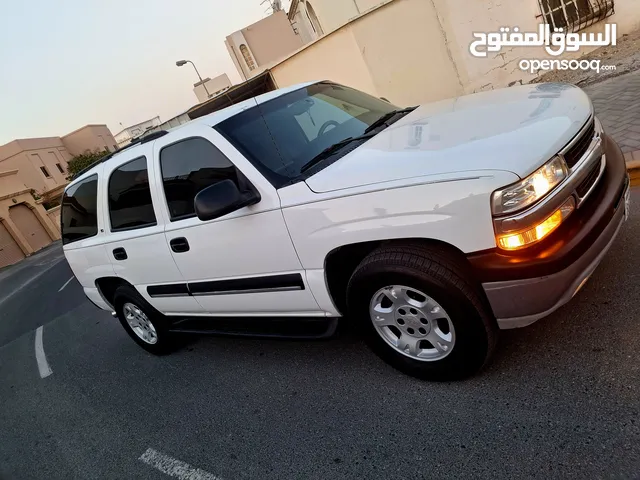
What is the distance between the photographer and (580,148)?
7.84ft

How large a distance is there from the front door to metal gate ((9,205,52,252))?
31398 mm

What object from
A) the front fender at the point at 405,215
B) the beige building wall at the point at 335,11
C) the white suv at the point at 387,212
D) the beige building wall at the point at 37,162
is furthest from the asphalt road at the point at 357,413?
the beige building wall at the point at 37,162

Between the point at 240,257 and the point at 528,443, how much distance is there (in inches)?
79.2

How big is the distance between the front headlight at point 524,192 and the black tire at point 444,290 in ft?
1.29

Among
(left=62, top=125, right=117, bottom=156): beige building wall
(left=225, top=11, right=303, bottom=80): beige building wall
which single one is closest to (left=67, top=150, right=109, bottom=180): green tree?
(left=62, top=125, right=117, bottom=156): beige building wall

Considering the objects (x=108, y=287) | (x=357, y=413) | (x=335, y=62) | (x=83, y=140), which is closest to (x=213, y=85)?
(x=83, y=140)

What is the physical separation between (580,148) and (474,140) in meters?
0.62

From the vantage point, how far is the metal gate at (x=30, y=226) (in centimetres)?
2898

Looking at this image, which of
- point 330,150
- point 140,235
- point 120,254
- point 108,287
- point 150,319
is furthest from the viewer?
point 108,287

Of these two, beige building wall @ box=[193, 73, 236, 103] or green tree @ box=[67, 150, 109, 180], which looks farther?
beige building wall @ box=[193, 73, 236, 103]

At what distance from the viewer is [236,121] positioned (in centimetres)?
315

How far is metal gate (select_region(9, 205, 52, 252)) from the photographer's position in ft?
95.1

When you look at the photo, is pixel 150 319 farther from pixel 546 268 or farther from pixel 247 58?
pixel 247 58

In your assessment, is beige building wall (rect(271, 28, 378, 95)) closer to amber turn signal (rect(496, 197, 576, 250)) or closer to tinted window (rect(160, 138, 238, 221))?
tinted window (rect(160, 138, 238, 221))
